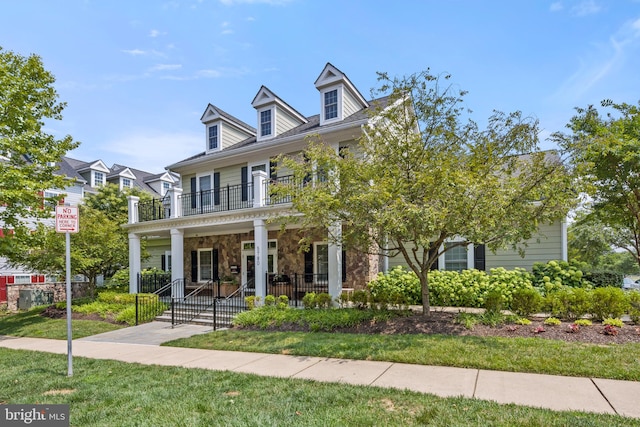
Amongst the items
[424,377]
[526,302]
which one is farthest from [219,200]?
[424,377]

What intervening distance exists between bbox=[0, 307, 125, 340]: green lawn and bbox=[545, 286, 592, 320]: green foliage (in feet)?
39.2

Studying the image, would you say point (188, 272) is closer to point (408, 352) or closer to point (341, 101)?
point (341, 101)

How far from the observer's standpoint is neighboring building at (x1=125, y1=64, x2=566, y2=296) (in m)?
12.3

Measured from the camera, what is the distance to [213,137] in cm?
1717

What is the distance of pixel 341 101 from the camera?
14.2 meters

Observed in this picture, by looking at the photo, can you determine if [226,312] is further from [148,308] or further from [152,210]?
[152,210]

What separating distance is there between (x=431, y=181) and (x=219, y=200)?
10.8 m

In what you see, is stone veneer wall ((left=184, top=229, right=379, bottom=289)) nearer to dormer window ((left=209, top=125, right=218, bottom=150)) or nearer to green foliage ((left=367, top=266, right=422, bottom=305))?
green foliage ((left=367, top=266, right=422, bottom=305))

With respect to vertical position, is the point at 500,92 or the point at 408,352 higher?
the point at 500,92

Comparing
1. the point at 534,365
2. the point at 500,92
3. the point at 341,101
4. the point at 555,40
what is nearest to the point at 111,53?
the point at 341,101

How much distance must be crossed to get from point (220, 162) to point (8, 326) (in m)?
9.53

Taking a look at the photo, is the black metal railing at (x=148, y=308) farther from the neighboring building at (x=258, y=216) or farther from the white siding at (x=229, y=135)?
the white siding at (x=229, y=135)

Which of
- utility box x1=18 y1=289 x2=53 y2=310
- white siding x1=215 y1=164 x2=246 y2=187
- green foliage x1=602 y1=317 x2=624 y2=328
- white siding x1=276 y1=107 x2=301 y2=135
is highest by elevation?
white siding x1=276 y1=107 x2=301 y2=135

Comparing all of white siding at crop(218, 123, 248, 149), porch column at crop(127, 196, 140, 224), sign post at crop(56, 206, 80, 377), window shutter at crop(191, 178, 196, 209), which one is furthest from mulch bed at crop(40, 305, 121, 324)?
white siding at crop(218, 123, 248, 149)
